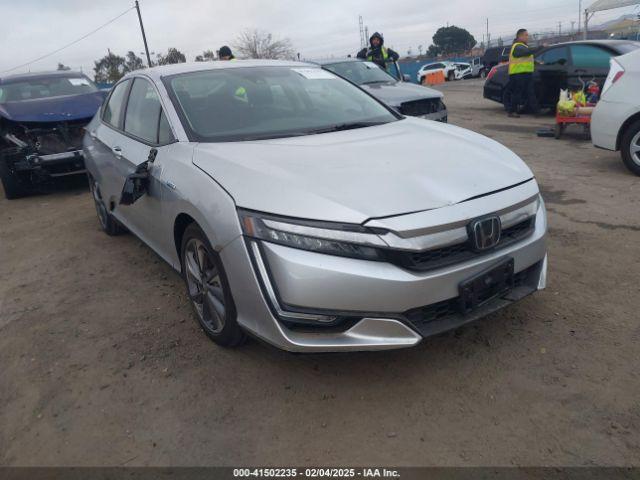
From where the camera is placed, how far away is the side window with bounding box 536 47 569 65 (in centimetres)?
1030

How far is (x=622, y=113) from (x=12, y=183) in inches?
302

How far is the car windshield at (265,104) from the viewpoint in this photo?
326 centimetres

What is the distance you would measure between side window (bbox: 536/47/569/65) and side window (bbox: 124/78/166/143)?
8.99 meters

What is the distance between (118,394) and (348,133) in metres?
1.97

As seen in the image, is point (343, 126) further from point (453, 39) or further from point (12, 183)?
point (453, 39)

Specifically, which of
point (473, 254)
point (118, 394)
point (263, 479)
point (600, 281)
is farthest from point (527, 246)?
point (118, 394)

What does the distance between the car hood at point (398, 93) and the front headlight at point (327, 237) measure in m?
5.57

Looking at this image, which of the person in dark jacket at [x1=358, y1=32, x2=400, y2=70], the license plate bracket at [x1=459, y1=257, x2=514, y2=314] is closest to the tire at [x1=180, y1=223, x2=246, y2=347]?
the license plate bracket at [x1=459, y1=257, x2=514, y2=314]

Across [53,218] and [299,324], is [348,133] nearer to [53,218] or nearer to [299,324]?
[299,324]

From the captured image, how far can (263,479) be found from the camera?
2.13m

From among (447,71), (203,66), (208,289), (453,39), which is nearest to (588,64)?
(203,66)

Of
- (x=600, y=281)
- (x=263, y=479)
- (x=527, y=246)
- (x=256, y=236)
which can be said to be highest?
(x=256, y=236)

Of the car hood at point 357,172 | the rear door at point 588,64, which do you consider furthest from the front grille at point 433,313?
the rear door at point 588,64

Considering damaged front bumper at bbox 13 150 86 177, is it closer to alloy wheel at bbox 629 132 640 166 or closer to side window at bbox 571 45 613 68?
alloy wheel at bbox 629 132 640 166
